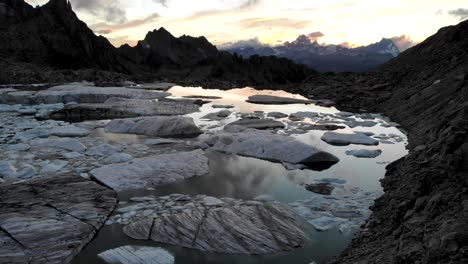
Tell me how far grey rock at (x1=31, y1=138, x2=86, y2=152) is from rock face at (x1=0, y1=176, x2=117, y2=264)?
113 inches

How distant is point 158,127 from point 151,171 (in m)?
4.71

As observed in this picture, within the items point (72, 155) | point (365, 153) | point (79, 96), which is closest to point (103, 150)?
point (72, 155)

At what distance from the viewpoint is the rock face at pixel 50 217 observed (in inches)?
201

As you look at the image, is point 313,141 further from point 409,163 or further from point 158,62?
point 158,62

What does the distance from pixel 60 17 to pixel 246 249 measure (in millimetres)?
66264

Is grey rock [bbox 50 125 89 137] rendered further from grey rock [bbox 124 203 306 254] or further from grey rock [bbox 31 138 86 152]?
grey rock [bbox 124 203 306 254]

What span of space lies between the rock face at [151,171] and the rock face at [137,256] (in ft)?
7.90

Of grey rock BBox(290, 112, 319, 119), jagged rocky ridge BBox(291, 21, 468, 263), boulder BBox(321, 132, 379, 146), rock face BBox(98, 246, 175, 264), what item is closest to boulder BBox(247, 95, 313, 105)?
grey rock BBox(290, 112, 319, 119)

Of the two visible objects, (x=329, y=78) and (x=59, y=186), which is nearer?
(x=59, y=186)

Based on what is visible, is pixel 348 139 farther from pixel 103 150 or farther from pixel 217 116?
pixel 103 150

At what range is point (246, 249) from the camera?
535 centimetres

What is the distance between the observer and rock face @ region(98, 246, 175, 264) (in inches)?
195

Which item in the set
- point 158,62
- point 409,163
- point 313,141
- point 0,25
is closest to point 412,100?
point 313,141

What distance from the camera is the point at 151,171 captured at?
27.2 feet
